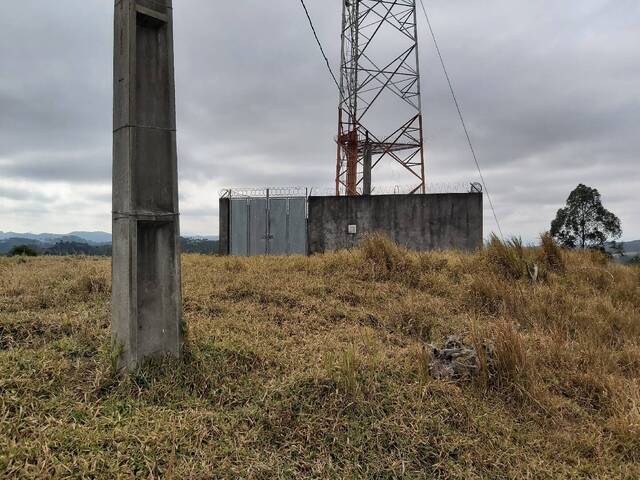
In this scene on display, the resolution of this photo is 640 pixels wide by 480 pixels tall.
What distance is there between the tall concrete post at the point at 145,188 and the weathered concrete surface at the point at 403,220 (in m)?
8.98

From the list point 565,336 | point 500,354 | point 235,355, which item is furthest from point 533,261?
point 235,355

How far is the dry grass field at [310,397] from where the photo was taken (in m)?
1.96

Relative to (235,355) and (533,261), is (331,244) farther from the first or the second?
(235,355)

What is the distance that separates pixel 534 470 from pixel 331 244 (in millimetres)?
10662

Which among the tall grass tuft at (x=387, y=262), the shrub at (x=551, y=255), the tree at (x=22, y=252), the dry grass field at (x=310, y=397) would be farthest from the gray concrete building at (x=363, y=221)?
the tree at (x=22, y=252)

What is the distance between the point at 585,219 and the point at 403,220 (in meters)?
16.9

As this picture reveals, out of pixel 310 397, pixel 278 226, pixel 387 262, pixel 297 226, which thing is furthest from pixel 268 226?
pixel 310 397

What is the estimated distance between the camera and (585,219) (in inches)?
925

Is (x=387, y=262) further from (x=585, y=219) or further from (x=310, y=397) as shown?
(x=585, y=219)

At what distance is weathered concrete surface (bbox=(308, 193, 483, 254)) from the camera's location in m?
11.7

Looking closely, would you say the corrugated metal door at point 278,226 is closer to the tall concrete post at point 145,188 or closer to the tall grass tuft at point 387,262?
the tall grass tuft at point 387,262

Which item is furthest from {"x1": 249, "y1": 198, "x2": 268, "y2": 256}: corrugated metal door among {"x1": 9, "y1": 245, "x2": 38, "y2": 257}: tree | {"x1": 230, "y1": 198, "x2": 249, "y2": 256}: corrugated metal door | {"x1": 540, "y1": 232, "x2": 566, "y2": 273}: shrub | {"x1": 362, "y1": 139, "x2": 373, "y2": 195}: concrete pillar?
{"x1": 540, "y1": 232, "x2": 566, "y2": 273}: shrub

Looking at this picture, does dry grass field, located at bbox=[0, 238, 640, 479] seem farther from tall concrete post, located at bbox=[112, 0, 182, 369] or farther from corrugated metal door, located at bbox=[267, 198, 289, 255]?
corrugated metal door, located at bbox=[267, 198, 289, 255]

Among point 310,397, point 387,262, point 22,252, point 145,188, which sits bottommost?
point 310,397
